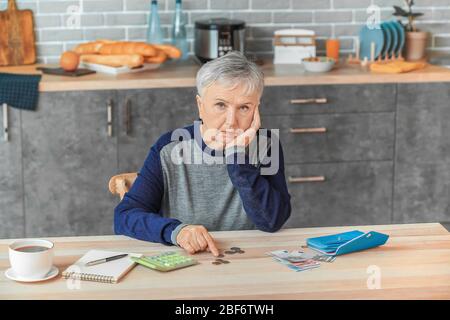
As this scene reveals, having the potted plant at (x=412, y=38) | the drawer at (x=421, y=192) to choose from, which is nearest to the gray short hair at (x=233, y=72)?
the drawer at (x=421, y=192)

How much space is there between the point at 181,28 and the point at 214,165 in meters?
2.05

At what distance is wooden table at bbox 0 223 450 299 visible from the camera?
204 cm

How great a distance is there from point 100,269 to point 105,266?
3 centimetres

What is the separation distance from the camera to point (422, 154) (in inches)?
178

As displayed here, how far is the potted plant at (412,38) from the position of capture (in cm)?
479

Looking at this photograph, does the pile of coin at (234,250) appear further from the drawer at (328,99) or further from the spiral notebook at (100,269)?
the drawer at (328,99)

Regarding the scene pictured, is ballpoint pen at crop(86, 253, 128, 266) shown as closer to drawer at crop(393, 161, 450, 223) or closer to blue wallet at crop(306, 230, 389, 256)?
blue wallet at crop(306, 230, 389, 256)

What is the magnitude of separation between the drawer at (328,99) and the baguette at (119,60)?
0.66 meters

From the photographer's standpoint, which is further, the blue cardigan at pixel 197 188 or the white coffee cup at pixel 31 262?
the blue cardigan at pixel 197 188

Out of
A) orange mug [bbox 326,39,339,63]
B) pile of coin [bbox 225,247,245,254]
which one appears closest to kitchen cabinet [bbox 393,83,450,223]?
orange mug [bbox 326,39,339,63]

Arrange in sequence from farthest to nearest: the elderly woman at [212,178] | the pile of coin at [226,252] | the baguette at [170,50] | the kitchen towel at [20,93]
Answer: the baguette at [170,50] → the kitchen towel at [20,93] → the elderly woman at [212,178] → the pile of coin at [226,252]

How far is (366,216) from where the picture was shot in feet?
14.9

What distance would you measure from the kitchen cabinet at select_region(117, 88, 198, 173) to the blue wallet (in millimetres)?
1970
